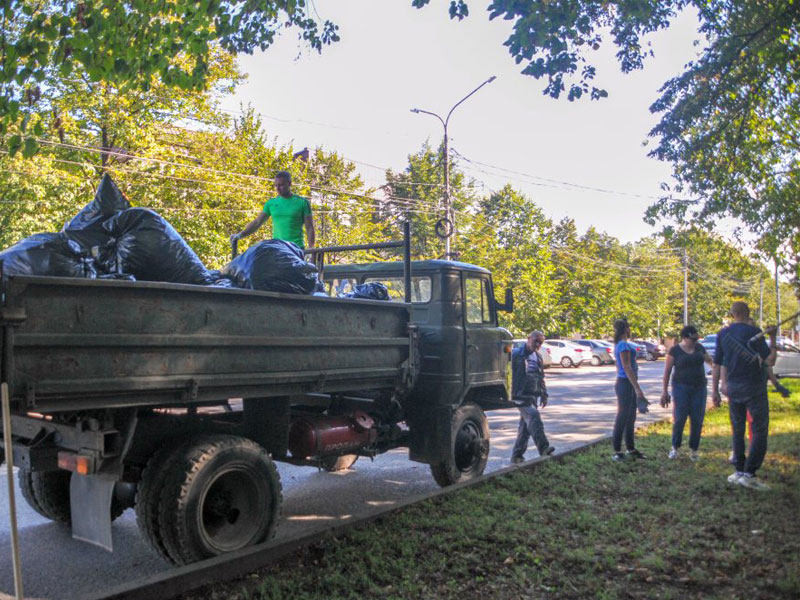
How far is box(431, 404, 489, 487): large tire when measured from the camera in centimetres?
701

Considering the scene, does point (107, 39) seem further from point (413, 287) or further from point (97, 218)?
point (413, 287)

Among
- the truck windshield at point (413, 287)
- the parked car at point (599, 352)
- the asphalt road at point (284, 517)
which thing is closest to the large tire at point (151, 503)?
the asphalt road at point (284, 517)

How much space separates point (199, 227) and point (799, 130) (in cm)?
1460

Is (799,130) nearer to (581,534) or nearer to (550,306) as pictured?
(581,534)

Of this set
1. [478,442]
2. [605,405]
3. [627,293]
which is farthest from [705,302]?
[478,442]

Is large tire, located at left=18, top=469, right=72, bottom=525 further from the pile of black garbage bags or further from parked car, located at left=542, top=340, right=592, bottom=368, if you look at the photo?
parked car, located at left=542, top=340, right=592, bottom=368

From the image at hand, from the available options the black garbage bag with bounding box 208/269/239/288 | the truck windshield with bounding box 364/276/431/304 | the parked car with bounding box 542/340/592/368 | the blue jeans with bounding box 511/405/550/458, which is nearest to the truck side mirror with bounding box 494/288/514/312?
the truck windshield with bounding box 364/276/431/304

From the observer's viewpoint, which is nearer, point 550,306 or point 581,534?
point 581,534

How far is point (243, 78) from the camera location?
73.5ft

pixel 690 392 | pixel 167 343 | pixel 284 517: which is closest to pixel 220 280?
pixel 167 343

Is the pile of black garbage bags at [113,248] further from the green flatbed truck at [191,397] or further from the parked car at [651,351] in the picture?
the parked car at [651,351]

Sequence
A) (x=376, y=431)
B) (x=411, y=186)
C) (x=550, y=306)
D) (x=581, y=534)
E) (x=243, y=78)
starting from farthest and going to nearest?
(x=411, y=186), (x=550, y=306), (x=243, y=78), (x=376, y=431), (x=581, y=534)

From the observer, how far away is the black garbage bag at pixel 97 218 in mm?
4531

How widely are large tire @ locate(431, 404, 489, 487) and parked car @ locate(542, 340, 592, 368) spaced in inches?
1155
